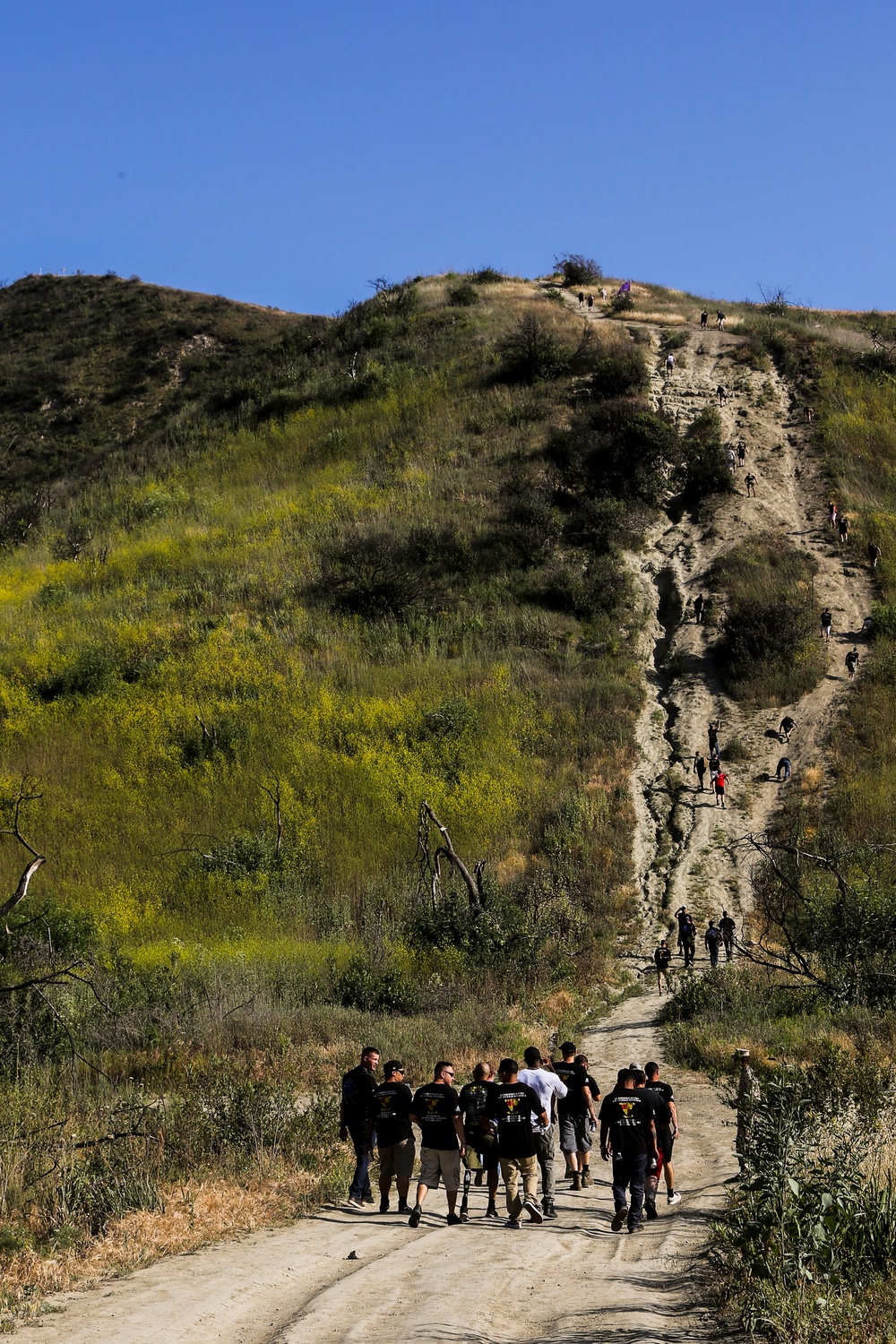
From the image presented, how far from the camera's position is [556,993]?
69.3 feet

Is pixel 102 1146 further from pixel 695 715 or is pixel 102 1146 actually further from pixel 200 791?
pixel 695 715

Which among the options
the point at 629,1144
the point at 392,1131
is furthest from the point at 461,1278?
the point at 629,1144

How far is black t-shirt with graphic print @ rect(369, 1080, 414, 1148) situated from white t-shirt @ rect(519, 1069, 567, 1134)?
109 centimetres

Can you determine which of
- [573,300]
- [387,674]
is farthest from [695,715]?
[573,300]

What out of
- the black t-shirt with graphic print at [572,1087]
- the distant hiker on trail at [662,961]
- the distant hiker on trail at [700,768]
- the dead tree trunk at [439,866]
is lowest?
the distant hiker on trail at [662,961]

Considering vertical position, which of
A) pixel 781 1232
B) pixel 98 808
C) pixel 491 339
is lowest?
pixel 781 1232

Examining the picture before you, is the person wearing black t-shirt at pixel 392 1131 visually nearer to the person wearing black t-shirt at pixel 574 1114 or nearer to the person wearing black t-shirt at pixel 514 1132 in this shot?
the person wearing black t-shirt at pixel 514 1132

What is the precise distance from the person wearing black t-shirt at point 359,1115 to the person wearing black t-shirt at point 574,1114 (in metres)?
2.03

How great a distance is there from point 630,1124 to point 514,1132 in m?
1.00

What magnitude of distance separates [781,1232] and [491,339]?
51.3m

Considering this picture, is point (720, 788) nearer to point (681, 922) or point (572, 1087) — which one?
point (681, 922)

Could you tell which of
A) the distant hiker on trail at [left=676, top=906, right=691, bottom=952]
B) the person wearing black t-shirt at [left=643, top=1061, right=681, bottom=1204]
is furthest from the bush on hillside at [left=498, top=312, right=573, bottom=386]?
the person wearing black t-shirt at [left=643, top=1061, right=681, bottom=1204]

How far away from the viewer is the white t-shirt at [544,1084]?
416 inches

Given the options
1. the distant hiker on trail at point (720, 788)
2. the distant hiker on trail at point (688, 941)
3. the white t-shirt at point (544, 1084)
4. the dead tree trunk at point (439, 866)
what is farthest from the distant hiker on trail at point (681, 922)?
the white t-shirt at point (544, 1084)
